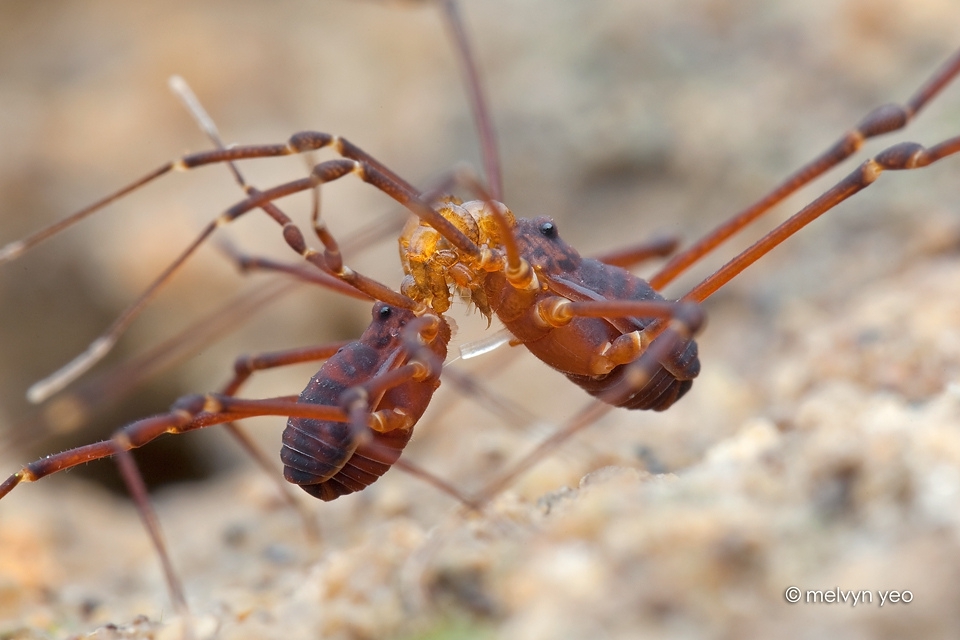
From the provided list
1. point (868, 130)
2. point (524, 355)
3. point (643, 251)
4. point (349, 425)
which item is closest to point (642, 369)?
point (349, 425)

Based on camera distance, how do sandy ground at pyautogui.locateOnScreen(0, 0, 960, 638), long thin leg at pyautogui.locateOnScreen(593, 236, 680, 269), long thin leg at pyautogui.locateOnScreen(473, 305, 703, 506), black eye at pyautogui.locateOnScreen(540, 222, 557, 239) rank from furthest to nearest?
long thin leg at pyautogui.locateOnScreen(593, 236, 680, 269), black eye at pyautogui.locateOnScreen(540, 222, 557, 239), long thin leg at pyautogui.locateOnScreen(473, 305, 703, 506), sandy ground at pyautogui.locateOnScreen(0, 0, 960, 638)

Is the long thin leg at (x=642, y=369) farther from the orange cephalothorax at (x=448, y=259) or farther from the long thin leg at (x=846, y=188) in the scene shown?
the orange cephalothorax at (x=448, y=259)

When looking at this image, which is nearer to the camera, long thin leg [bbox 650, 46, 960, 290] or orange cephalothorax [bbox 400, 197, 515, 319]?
long thin leg [bbox 650, 46, 960, 290]

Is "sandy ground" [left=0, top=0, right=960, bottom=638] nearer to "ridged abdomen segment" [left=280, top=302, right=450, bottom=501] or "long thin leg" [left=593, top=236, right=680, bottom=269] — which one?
"ridged abdomen segment" [left=280, top=302, right=450, bottom=501]

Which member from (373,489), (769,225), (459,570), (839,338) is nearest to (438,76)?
(769,225)

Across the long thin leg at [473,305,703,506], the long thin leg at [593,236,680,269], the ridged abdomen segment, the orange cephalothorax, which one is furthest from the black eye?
the long thin leg at [473,305,703,506]

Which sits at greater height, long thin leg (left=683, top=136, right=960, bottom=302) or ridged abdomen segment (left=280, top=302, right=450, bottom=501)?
long thin leg (left=683, top=136, right=960, bottom=302)

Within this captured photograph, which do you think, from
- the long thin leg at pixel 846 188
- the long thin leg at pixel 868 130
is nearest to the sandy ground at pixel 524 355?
the long thin leg at pixel 846 188

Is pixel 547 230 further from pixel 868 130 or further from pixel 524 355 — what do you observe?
pixel 524 355

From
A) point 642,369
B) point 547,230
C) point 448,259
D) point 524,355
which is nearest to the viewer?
point 642,369
